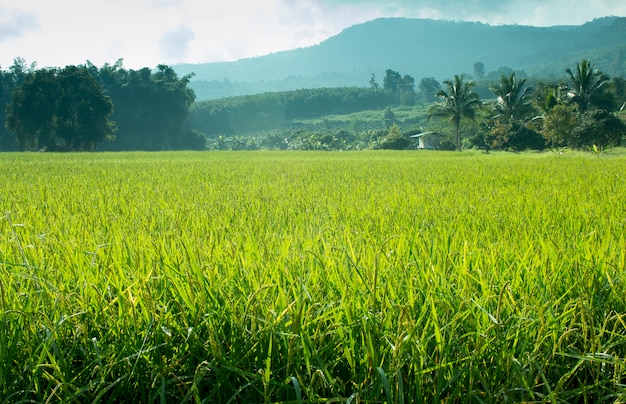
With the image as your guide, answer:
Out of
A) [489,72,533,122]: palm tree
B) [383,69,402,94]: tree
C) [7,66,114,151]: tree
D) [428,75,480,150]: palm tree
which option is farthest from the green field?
[383,69,402,94]: tree

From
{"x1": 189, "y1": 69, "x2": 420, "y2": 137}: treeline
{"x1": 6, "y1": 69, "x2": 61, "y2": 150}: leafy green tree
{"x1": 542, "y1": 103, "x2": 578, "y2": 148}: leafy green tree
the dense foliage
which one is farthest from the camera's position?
{"x1": 189, "y1": 69, "x2": 420, "y2": 137}: treeline

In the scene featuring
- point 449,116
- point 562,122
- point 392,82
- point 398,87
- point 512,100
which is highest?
point 392,82

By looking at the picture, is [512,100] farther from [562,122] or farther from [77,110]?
[77,110]

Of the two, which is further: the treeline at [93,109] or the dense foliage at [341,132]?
the treeline at [93,109]

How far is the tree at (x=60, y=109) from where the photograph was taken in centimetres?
4572

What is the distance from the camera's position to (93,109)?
46406mm

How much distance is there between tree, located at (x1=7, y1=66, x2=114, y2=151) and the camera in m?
45.7

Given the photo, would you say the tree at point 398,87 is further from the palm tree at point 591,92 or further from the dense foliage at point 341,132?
the palm tree at point 591,92

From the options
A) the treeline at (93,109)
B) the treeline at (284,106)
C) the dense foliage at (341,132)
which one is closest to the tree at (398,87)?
the treeline at (284,106)

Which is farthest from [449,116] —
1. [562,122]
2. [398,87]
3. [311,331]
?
[398,87]

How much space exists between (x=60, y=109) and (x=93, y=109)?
282 cm

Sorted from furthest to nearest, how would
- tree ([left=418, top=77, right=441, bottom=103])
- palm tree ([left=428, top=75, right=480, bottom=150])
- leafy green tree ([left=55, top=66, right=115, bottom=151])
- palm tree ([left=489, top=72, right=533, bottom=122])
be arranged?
tree ([left=418, top=77, right=441, bottom=103]) < palm tree ([left=428, top=75, right=480, bottom=150]) < palm tree ([left=489, top=72, right=533, bottom=122]) < leafy green tree ([left=55, top=66, right=115, bottom=151])

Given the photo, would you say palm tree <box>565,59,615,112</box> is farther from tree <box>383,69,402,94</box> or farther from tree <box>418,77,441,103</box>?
tree <box>418,77,441,103</box>

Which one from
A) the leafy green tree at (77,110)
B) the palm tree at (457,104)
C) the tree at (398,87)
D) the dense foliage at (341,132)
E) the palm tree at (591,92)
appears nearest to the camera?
the dense foliage at (341,132)
